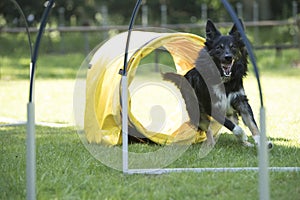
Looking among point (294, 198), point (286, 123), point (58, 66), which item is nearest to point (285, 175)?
point (294, 198)

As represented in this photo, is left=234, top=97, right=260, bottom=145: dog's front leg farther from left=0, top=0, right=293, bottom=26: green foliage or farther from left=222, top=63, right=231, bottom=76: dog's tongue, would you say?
left=0, top=0, right=293, bottom=26: green foliage

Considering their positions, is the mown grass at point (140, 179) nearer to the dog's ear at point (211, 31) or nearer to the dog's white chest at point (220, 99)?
the dog's white chest at point (220, 99)

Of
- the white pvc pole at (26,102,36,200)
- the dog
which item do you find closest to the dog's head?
the dog

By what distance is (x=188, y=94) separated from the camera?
5.77 m

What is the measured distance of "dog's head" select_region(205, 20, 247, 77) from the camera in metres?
5.38

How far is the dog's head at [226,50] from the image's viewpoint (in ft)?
17.6

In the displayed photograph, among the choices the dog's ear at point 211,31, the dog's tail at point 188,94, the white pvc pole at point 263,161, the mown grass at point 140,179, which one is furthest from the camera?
the dog's tail at point 188,94

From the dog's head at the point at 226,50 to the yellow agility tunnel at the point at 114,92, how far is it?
0.23 meters

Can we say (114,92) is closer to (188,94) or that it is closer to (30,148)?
(188,94)

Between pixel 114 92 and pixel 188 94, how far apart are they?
0.72 m

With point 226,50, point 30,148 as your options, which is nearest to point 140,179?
point 30,148

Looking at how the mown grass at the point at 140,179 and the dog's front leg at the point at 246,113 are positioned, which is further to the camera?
the dog's front leg at the point at 246,113

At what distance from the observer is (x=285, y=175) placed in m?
4.15

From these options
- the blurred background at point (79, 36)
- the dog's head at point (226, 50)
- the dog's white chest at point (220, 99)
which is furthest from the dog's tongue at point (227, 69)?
the blurred background at point (79, 36)
